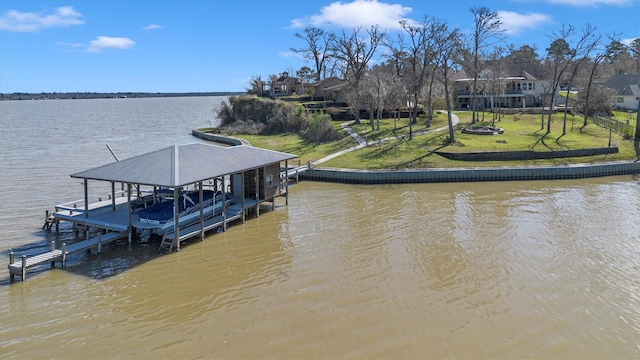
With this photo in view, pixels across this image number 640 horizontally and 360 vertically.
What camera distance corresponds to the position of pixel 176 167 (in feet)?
60.8

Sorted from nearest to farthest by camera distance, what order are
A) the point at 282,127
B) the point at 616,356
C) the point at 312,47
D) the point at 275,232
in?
1. the point at 616,356
2. the point at 275,232
3. the point at 282,127
4. the point at 312,47

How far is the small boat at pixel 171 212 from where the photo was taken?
1889 centimetres

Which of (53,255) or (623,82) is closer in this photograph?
(53,255)

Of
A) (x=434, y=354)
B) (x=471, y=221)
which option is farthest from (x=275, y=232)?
(x=434, y=354)

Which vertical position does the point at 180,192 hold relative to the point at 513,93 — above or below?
below

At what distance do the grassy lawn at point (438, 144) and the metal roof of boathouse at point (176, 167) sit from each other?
13215 mm

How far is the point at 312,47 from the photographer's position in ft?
261

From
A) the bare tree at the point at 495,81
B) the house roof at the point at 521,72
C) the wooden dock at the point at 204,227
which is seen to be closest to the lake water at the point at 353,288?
the wooden dock at the point at 204,227

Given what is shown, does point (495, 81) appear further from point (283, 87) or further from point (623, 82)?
point (283, 87)

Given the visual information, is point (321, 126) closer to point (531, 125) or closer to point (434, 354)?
point (531, 125)

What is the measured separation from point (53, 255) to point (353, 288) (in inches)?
427

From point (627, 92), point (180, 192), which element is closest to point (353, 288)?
point (180, 192)

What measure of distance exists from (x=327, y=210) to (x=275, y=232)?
4.35 m

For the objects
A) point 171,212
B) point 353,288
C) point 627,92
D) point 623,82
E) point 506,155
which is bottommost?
point 353,288
